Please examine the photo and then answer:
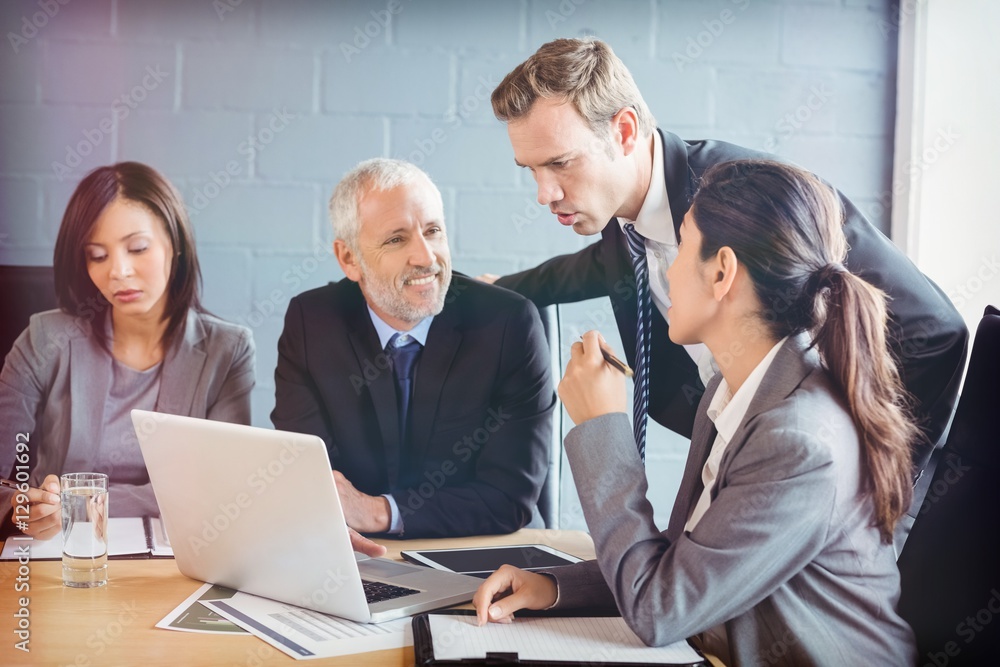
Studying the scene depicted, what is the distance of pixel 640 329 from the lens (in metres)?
1.91

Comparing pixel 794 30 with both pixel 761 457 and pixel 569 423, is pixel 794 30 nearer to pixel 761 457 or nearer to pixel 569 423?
pixel 569 423

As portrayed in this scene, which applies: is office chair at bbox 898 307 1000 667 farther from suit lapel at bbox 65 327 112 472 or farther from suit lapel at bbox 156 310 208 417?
suit lapel at bbox 65 327 112 472

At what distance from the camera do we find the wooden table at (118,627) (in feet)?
3.46

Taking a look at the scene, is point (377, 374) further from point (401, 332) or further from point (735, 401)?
point (735, 401)

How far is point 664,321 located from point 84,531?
115 cm

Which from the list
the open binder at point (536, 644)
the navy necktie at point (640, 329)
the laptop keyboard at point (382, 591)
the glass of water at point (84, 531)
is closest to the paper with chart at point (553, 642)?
the open binder at point (536, 644)

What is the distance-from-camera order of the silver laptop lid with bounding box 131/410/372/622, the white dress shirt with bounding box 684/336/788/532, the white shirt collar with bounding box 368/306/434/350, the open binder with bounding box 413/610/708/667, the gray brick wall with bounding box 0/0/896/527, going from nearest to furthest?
the open binder with bounding box 413/610/708/667
the silver laptop lid with bounding box 131/410/372/622
the white dress shirt with bounding box 684/336/788/532
the gray brick wall with bounding box 0/0/896/527
the white shirt collar with bounding box 368/306/434/350

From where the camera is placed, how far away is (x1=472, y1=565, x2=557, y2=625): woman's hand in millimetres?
1163

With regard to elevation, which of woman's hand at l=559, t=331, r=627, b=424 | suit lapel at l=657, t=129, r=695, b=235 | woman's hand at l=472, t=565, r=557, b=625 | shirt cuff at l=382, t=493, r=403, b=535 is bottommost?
shirt cuff at l=382, t=493, r=403, b=535

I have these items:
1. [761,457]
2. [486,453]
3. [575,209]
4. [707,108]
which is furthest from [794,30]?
[761,457]

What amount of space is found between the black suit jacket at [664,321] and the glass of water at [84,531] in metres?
1.02

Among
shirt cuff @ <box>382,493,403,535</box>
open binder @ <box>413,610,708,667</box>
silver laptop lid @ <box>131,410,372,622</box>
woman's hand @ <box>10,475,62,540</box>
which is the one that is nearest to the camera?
open binder @ <box>413,610,708,667</box>

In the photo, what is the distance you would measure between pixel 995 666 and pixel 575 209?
105 centimetres

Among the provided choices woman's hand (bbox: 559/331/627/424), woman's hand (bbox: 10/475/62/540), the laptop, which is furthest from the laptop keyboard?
woman's hand (bbox: 10/475/62/540)
